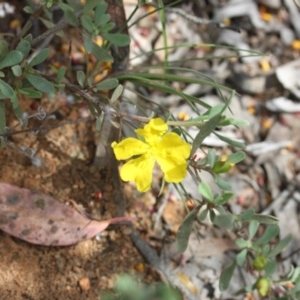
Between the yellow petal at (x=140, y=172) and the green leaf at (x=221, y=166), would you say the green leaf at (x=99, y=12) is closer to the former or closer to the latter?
the yellow petal at (x=140, y=172)

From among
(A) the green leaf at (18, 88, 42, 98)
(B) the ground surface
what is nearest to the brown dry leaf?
(B) the ground surface

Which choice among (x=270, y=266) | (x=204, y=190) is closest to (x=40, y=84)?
(x=204, y=190)

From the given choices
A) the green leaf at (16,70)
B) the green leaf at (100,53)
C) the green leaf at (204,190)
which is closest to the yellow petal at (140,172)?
the green leaf at (204,190)

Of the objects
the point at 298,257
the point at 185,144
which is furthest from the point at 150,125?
the point at 298,257

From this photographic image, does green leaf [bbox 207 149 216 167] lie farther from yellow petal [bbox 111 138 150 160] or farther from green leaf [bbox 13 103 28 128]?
green leaf [bbox 13 103 28 128]

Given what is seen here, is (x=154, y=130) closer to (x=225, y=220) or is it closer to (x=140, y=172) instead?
(x=140, y=172)

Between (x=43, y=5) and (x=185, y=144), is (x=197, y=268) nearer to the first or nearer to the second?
(x=185, y=144)
